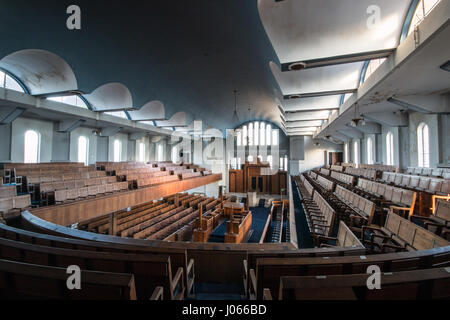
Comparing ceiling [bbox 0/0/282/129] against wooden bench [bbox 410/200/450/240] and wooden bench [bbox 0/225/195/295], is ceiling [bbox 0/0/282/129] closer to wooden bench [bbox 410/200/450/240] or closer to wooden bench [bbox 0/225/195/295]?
wooden bench [bbox 410/200/450/240]

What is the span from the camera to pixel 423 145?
27.1ft

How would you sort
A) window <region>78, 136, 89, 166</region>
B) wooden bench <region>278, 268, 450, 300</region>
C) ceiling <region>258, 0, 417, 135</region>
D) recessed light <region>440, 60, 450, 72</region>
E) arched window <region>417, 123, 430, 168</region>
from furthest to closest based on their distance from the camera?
window <region>78, 136, 89, 166</region> → arched window <region>417, 123, 430, 168</region> → recessed light <region>440, 60, 450, 72</region> → ceiling <region>258, 0, 417, 135</region> → wooden bench <region>278, 268, 450, 300</region>

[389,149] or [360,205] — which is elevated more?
[389,149]

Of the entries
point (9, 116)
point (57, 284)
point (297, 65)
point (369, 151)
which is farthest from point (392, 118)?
point (9, 116)

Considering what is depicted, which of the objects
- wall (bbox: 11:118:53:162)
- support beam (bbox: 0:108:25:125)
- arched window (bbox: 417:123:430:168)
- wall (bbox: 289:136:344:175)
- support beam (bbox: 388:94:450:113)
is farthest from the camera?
wall (bbox: 289:136:344:175)

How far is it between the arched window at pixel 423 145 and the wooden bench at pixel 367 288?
9537 millimetres

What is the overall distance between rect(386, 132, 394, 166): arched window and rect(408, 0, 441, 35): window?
844cm

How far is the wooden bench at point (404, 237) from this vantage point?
2.32m

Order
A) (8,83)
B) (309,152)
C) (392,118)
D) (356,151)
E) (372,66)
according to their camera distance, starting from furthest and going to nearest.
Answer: (309,152) → (356,151) → (392,118) → (8,83) → (372,66)

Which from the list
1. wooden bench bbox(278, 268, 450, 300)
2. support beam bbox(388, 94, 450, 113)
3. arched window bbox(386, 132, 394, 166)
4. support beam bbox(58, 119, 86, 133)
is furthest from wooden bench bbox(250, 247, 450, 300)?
arched window bbox(386, 132, 394, 166)

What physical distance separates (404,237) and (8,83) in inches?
423

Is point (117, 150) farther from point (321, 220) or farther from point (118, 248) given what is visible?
point (118, 248)

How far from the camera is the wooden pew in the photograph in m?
0.99

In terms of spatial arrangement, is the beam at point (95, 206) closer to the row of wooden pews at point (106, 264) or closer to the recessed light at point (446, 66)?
the row of wooden pews at point (106, 264)
